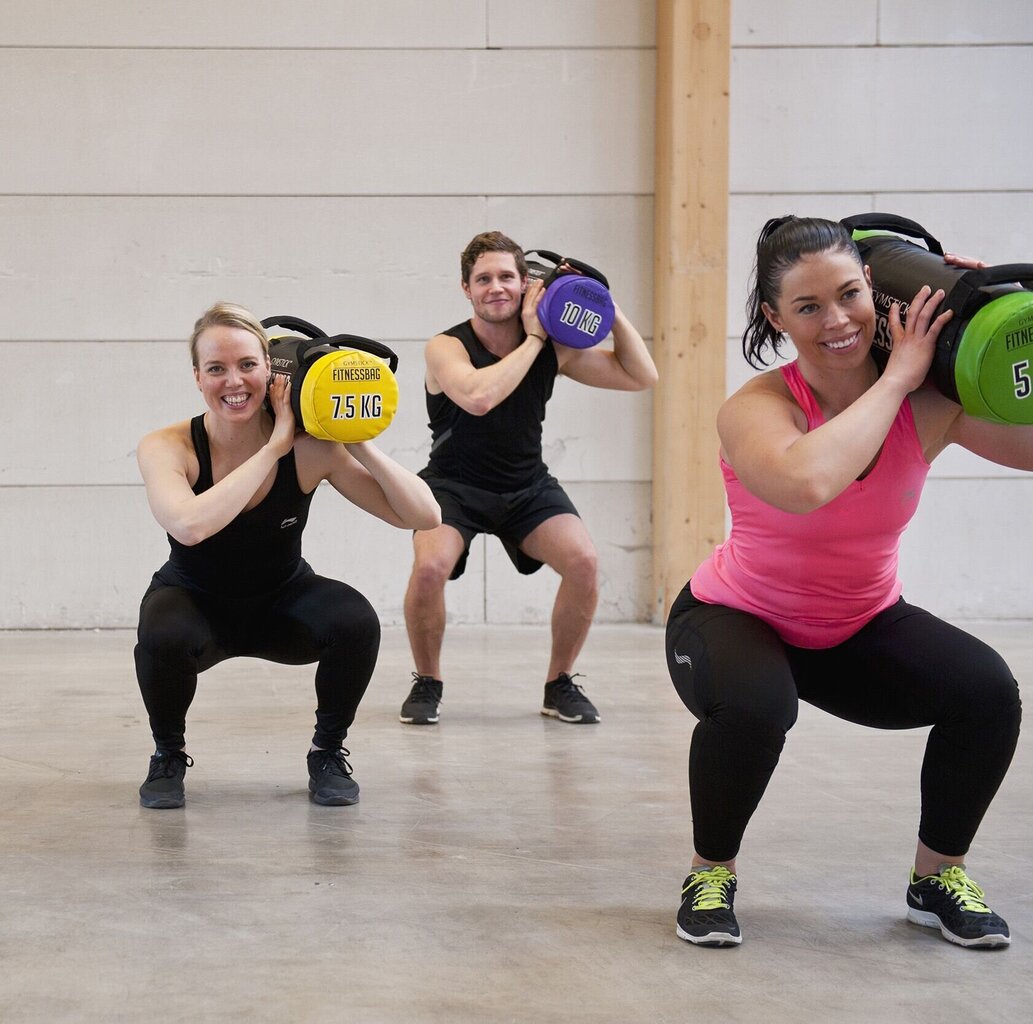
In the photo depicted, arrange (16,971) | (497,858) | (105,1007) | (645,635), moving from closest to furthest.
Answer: (105,1007)
(16,971)
(497,858)
(645,635)

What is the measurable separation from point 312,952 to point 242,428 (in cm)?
A: 112

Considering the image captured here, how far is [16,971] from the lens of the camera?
1737 millimetres

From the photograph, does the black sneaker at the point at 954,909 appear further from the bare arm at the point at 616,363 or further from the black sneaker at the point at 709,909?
the bare arm at the point at 616,363

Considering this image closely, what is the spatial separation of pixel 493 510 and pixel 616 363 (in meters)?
0.55

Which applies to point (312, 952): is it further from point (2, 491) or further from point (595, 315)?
point (2, 491)

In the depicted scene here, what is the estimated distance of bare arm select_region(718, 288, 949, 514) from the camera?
5.77 ft

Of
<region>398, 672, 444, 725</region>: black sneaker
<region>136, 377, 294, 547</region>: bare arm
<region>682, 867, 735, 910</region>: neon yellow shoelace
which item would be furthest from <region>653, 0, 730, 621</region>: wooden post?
<region>682, 867, 735, 910</region>: neon yellow shoelace

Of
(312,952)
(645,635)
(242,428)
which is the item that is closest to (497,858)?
(312,952)

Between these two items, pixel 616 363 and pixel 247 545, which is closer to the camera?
pixel 247 545

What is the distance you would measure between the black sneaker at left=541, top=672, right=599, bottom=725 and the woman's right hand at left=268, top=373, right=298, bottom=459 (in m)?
1.29

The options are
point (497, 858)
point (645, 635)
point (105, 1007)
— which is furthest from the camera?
point (645, 635)

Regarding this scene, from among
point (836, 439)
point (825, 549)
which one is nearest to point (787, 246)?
point (836, 439)

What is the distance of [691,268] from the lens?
16.8 ft

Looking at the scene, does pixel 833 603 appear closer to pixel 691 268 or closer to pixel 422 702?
pixel 422 702
